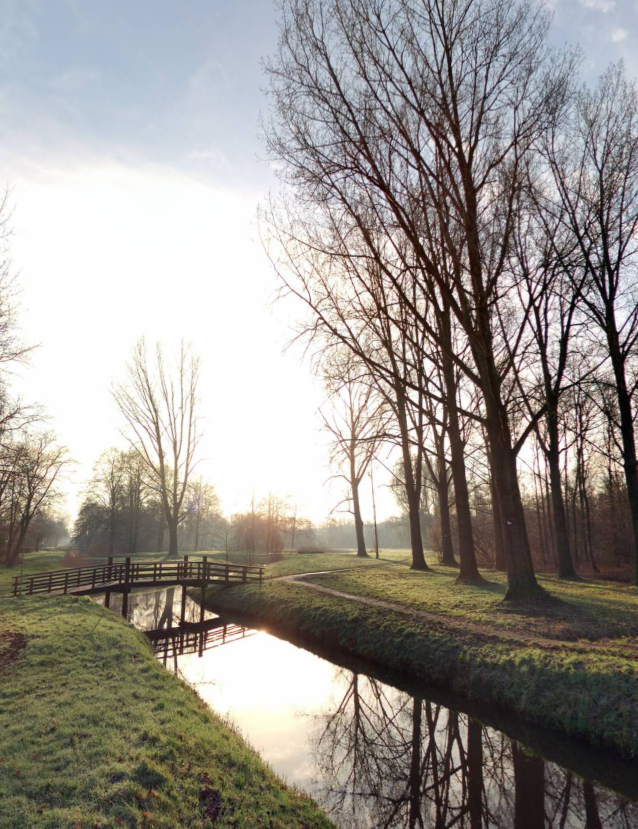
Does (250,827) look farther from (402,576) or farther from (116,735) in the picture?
(402,576)

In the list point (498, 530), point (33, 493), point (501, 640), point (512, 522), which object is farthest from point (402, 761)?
point (33, 493)

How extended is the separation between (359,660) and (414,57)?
51.3 ft

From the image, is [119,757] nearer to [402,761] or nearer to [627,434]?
[402,761]

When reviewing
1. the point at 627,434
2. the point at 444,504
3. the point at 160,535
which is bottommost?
the point at 160,535

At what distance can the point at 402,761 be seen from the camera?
7.35m

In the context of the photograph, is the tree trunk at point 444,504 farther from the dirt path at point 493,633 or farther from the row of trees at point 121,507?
the row of trees at point 121,507

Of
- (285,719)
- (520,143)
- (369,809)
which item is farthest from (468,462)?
(369,809)

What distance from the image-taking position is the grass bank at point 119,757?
15.5 feet

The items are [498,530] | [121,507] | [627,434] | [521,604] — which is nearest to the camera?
[521,604]

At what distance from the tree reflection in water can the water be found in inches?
0.6

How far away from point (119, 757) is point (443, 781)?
4562 mm

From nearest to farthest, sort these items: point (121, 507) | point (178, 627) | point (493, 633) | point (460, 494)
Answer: point (493, 633) → point (178, 627) → point (460, 494) → point (121, 507)

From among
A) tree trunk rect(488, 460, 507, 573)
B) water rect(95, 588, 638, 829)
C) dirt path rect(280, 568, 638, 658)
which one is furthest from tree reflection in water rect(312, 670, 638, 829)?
tree trunk rect(488, 460, 507, 573)

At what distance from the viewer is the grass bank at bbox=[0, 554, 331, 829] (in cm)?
473
